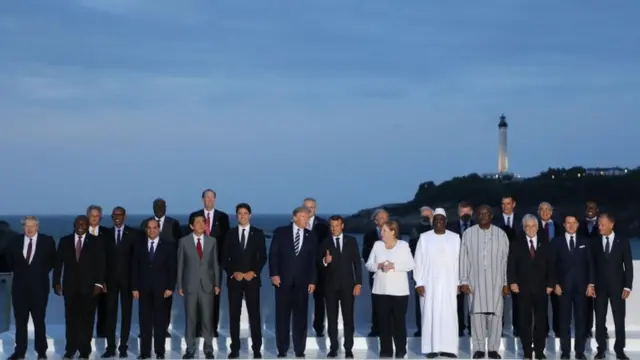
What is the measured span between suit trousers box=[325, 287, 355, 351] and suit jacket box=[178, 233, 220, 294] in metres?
1.18

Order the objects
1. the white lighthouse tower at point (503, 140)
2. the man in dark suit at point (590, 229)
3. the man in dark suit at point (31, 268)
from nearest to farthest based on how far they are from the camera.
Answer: the man in dark suit at point (31, 268) < the man in dark suit at point (590, 229) < the white lighthouse tower at point (503, 140)

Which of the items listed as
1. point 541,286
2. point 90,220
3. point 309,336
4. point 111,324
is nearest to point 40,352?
point 111,324

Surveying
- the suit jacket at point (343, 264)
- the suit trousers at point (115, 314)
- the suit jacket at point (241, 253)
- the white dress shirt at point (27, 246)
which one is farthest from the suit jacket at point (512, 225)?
the white dress shirt at point (27, 246)

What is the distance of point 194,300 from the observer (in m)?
10.0

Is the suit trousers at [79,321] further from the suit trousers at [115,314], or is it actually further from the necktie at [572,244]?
the necktie at [572,244]

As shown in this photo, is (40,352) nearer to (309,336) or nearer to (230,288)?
(230,288)

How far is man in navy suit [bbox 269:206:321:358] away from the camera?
1009cm

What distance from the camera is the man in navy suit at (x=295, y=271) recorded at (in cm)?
1009

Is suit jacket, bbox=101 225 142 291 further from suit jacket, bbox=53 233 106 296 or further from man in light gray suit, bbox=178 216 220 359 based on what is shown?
man in light gray suit, bbox=178 216 220 359

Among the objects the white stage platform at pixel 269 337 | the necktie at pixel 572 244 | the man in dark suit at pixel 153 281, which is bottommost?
the white stage platform at pixel 269 337

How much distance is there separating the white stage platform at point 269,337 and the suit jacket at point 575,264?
0.83 metres

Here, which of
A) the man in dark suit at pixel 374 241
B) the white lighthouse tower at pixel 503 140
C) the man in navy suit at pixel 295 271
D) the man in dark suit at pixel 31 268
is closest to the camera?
the man in dark suit at pixel 31 268

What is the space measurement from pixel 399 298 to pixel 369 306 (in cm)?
209

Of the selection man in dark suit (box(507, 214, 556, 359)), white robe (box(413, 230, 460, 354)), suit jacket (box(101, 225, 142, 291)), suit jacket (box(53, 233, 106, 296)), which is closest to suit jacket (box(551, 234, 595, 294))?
man in dark suit (box(507, 214, 556, 359))
